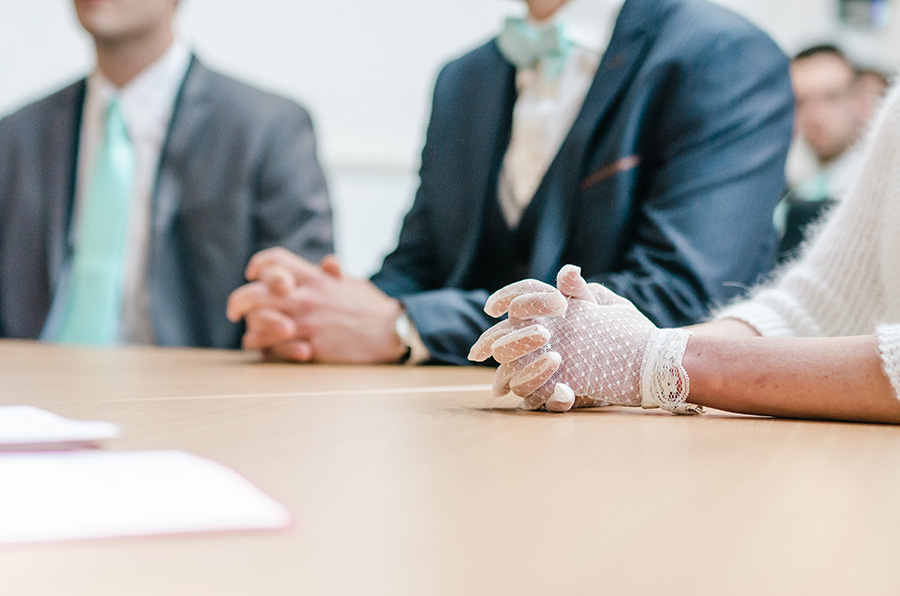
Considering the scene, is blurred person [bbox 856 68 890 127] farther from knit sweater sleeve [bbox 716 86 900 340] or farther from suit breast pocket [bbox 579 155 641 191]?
knit sweater sleeve [bbox 716 86 900 340]

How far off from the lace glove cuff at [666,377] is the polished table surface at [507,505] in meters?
0.02

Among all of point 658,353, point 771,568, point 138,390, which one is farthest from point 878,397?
point 138,390

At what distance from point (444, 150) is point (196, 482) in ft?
4.35

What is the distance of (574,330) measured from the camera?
677 mm

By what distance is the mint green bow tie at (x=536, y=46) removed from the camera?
154cm

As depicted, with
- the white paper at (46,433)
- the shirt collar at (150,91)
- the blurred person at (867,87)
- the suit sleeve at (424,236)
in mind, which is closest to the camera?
the white paper at (46,433)

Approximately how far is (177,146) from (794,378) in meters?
1.58

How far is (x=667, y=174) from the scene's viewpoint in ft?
4.29

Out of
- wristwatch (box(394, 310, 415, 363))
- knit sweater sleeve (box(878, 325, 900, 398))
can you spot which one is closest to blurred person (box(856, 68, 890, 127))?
wristwatch (box(394, 310, 415, 363))

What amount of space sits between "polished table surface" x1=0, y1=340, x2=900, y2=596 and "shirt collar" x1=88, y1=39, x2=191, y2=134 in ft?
4.74

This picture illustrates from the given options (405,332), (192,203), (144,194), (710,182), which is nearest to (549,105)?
(710,182)

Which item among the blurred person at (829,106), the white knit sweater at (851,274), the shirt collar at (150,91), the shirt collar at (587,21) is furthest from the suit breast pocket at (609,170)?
the blurred person at (829,106)

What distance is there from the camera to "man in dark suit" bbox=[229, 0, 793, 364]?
1261 mm

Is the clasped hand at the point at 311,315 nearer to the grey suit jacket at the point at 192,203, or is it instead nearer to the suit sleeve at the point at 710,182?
the suit sleeve at the point at 710,182
